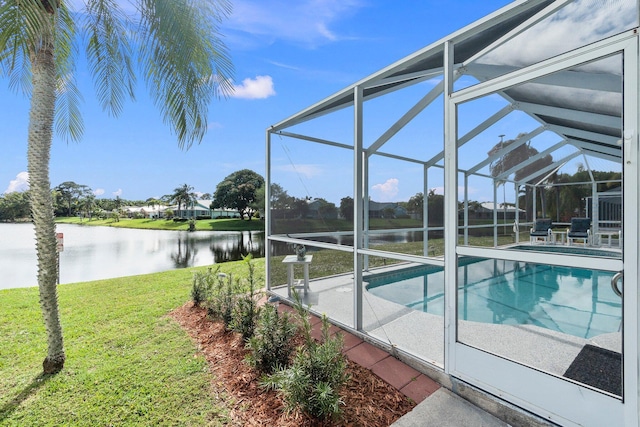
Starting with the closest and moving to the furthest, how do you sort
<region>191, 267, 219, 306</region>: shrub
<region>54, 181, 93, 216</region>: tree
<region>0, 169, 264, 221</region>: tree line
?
<region>191, 267, 219, 306</region>: shrub → <region>0, 169, 264, 221</region>: tree line → <region>54, 181, 93, 216</region>: tree

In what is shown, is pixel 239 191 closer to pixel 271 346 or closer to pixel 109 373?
pixel 109 373

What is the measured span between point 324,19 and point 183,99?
3589 mm

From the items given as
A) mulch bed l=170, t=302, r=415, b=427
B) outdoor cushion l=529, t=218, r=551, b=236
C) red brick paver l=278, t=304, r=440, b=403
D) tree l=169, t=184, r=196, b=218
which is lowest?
mulch bed l=170, t=302, r=415, b=427

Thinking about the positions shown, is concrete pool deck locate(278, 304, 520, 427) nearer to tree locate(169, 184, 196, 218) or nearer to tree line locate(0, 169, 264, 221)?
tree line locate(0, 169, 264, 221)

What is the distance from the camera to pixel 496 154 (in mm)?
6266

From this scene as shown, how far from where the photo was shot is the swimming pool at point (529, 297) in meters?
3.18

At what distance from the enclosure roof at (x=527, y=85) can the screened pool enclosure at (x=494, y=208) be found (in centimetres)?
2

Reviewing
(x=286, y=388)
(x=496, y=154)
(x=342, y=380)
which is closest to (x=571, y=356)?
(x=342, y=380)

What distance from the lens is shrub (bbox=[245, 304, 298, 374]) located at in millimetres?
2820

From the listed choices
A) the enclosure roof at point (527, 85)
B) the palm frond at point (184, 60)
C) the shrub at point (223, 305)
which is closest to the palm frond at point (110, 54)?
the palm frond at point (184, 60)

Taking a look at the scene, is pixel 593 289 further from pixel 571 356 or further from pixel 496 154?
pixel 496 154

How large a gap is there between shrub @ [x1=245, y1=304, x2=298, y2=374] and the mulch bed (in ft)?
0.46

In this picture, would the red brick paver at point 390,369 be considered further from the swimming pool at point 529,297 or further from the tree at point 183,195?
the tree at point 183,195

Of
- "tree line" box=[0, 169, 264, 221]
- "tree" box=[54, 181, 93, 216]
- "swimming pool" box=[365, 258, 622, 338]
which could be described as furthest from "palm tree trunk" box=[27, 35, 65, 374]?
"tree" box=[54, 181, 93, 216]
